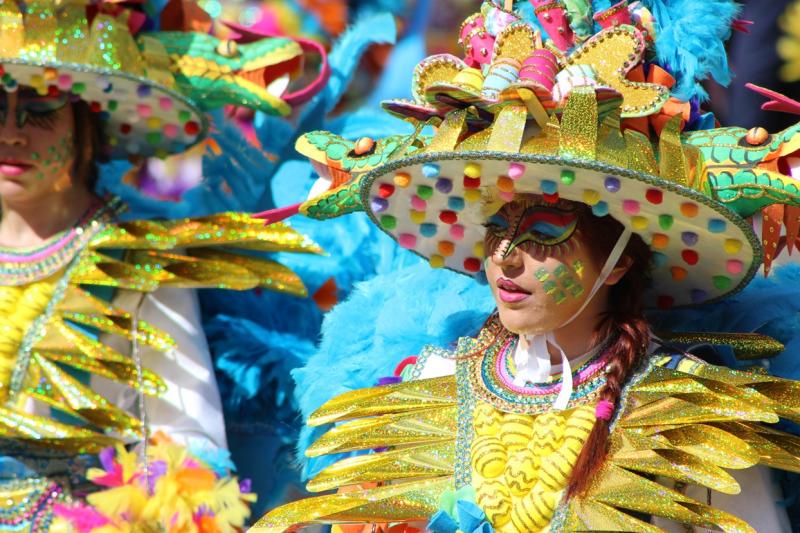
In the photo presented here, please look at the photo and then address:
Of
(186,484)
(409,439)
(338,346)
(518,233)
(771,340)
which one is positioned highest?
(518,233)

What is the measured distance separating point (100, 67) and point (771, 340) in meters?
1.63

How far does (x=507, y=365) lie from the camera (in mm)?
2832

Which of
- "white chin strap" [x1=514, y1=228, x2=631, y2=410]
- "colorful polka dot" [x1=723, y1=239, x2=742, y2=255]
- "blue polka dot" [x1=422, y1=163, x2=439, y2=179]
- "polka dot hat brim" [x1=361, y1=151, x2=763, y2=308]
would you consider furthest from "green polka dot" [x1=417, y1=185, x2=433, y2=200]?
"colorful polka dot" [x1=723, y1=239, x2=742, y2=255]

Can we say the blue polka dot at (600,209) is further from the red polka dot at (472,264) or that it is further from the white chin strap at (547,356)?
the red polka dot at (472,264)

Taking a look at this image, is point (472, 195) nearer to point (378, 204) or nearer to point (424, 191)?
point (424, 191)

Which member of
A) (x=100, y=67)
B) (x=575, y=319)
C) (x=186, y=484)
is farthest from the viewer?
(x=100, y=67)

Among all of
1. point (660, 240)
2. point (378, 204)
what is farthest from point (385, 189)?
point (660, 240)

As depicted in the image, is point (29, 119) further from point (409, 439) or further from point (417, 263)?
point (409, 439)

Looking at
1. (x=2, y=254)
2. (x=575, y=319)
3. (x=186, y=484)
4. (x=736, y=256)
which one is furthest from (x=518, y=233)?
(x=2, y=254)

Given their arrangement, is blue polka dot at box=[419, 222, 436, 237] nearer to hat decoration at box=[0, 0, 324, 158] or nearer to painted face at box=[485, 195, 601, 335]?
painted face at box=[485, 195, 601, 335]

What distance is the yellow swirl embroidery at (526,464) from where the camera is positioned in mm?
2596

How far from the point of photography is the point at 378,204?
9.28 feet

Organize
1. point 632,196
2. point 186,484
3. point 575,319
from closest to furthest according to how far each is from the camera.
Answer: point 632,196
point 575,319
point 186,484

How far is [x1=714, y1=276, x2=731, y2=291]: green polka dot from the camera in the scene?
2.75m
